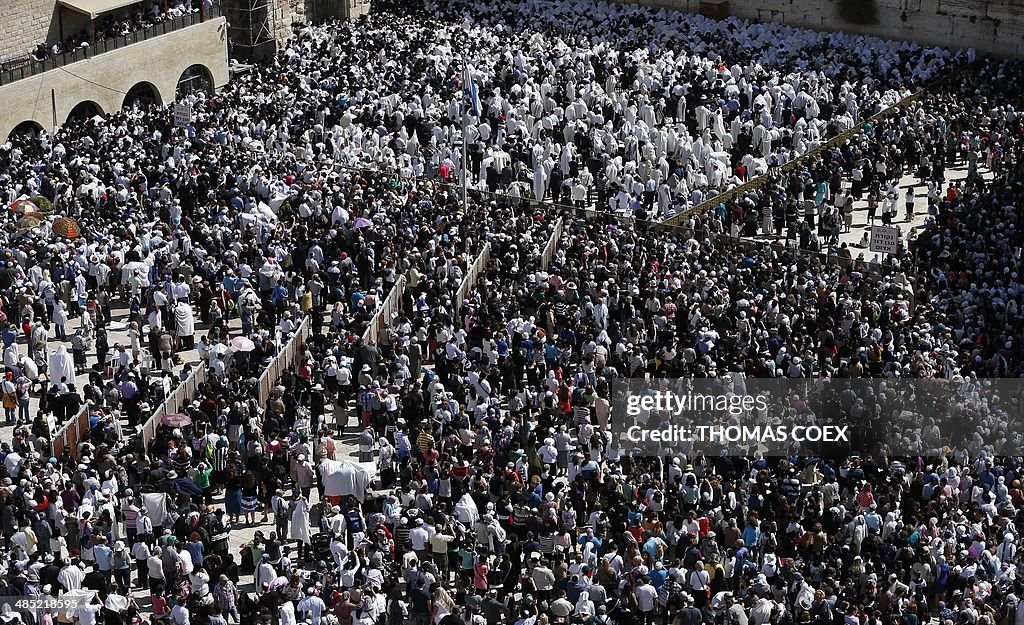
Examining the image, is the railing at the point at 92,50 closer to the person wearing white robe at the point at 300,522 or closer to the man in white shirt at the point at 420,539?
the person wearing white robe at the point at 300,522

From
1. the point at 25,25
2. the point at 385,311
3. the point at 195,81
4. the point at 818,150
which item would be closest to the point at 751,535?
the point at 385,311

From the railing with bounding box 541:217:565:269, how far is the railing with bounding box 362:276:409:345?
3.24 m

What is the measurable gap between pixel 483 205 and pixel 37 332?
39.7 feet

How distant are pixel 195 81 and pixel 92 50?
380 cm

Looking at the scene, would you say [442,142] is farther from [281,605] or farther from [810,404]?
[281,605]

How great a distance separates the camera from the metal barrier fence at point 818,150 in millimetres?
43875

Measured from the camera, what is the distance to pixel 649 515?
92.5ft

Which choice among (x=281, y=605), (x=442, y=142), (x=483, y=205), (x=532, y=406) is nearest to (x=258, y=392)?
(x=532, y=406)

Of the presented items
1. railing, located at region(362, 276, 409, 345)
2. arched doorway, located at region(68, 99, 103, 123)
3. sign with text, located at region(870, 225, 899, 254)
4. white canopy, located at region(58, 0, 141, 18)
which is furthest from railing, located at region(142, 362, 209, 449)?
white canopy, located at region(58, 0, 141, 18)

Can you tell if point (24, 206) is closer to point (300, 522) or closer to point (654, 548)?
point (300, 522)

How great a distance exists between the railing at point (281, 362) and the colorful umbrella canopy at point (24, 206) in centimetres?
807

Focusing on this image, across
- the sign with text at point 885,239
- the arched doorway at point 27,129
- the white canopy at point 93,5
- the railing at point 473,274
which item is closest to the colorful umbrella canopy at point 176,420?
the railing at point 473,274

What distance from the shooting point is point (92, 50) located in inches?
2041

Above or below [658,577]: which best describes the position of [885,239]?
above
